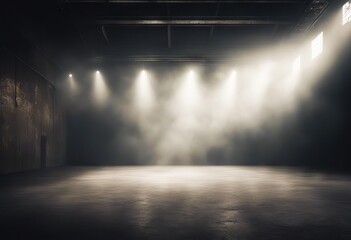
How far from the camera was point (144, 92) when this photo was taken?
2127 centimetres

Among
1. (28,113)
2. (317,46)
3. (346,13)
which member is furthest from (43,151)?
(346,13)

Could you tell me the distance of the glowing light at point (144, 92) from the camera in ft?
69.6

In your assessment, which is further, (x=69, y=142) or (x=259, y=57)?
(x=69, y=142)

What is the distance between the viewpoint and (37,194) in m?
8.17

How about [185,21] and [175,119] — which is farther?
[175,119]

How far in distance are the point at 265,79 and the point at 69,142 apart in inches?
502

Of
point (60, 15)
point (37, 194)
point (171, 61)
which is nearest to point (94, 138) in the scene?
point (171, 61)

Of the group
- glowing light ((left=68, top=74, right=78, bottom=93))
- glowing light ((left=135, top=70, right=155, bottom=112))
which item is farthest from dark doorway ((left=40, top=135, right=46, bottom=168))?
glowing light ((left=135, top=70, right=155, bottom=112))

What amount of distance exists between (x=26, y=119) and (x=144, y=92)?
787cm

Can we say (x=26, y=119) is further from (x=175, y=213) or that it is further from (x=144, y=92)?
(x=175, y=213)

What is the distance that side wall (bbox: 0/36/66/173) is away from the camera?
43.3 ft

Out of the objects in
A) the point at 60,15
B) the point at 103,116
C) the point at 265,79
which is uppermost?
the point at 60,15

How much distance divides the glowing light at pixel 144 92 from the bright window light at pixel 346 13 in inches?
443

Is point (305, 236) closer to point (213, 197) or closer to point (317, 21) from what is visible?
point (213, 197)
